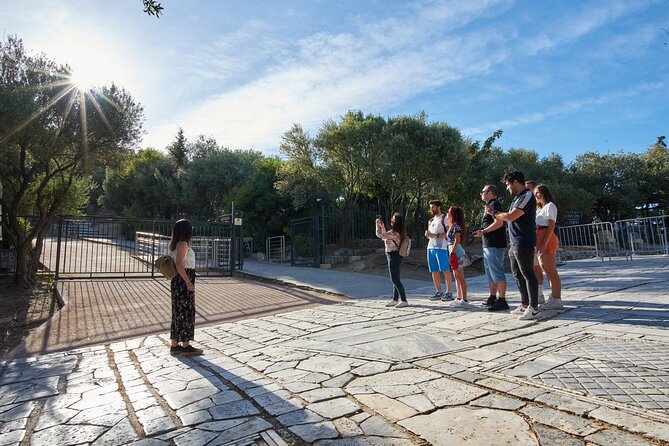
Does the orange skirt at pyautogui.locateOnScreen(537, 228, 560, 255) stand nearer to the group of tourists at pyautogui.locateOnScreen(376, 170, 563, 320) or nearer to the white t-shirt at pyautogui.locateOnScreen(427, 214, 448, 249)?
the group of tourists at pyautogui.locateOnScreen(376, 170, 563, 320)

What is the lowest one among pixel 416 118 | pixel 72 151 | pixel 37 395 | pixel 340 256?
pixel 37 395

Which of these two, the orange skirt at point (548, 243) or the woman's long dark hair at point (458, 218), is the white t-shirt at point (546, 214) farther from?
the woman's long dark hair at point (458, 218)

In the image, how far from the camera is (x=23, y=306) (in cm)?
817

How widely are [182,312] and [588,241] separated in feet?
45.5

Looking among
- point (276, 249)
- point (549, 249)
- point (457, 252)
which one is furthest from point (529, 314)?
point (276, 249)

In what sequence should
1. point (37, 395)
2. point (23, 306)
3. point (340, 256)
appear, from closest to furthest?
point (37, 395)
point (23, 306)
point (340, 256)

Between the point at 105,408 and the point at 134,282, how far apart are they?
8.98 metres

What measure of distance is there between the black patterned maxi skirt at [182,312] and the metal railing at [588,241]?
1092cm

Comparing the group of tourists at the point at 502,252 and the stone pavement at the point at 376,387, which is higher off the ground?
the group of tourists at the point at 502,252

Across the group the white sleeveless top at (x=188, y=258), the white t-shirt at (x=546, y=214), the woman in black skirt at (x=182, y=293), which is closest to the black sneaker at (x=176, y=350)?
the woman in black skirt at (x=182, y=293)

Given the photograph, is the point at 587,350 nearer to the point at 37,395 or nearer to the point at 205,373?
the point at 205,373

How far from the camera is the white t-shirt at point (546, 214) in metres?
5.10

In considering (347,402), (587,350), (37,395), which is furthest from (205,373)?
(587,350)

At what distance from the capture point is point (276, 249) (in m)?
20.8
